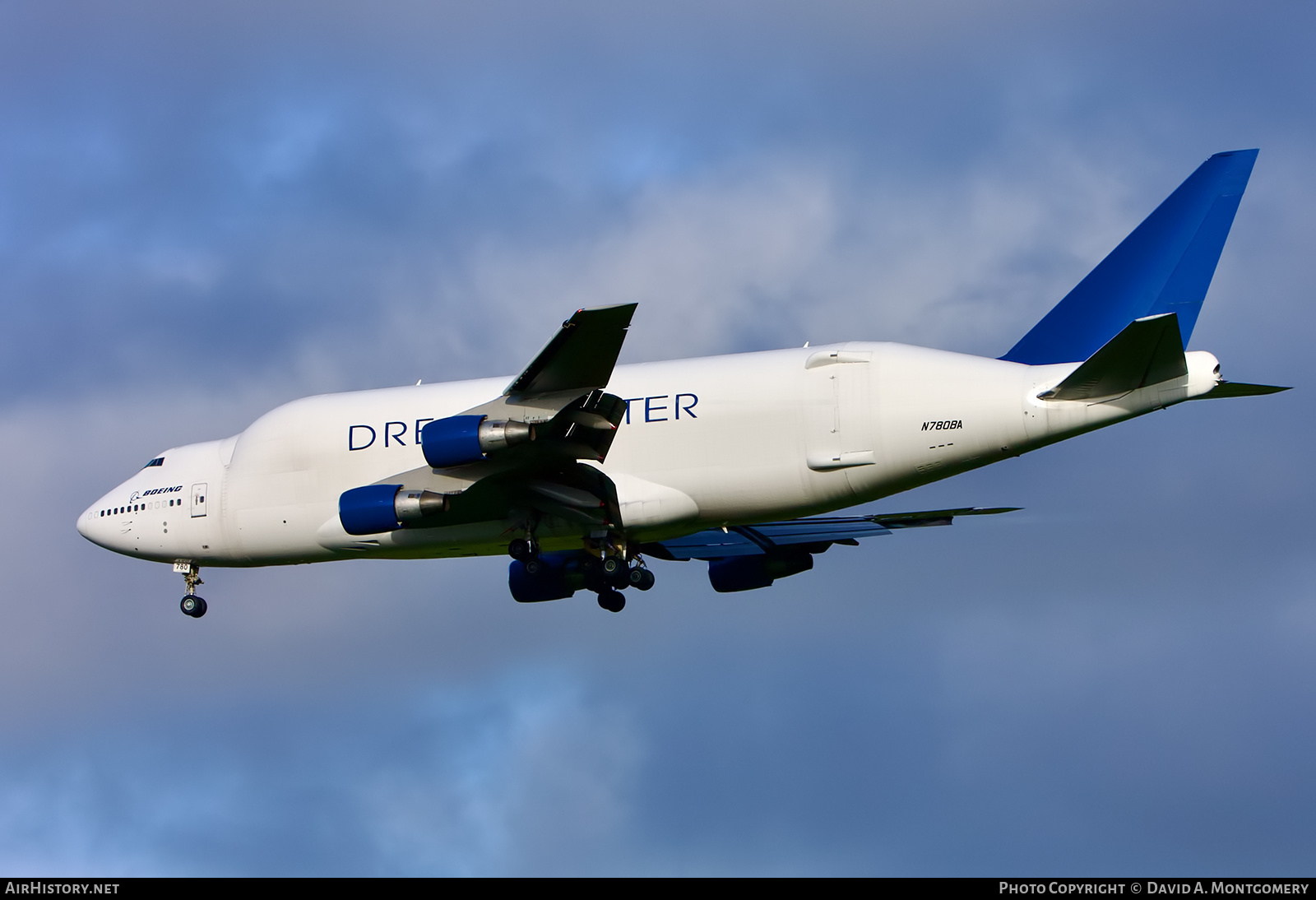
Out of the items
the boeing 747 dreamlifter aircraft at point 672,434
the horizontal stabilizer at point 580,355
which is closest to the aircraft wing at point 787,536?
the boeing 747 dreamlifter aircraft at point 672,434

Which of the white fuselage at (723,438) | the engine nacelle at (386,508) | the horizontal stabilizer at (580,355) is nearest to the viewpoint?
the horizontal stabilizer at (580,355)

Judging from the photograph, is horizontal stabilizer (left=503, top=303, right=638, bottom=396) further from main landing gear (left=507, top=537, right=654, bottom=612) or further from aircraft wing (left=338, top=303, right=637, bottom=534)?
main landing gear (left=507, top=537, right=654, bottom=612)

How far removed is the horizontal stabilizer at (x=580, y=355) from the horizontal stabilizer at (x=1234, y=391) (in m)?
10.4

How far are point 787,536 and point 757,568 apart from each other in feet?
3.47

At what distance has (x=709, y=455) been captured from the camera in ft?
106

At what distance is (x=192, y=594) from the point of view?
37844mm

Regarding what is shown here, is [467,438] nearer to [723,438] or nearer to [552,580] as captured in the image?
[723,438]

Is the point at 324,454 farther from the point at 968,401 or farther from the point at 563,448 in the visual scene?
the point at 968,401

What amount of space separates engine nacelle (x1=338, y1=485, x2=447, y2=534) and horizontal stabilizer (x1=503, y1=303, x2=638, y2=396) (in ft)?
10.8

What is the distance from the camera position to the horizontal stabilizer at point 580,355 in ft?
94.6

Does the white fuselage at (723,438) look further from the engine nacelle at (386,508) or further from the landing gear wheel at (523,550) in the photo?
the engine nacelle at (386,508)

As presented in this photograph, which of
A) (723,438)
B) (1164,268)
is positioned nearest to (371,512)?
(723,438)

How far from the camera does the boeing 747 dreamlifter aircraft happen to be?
3053 centimetres
